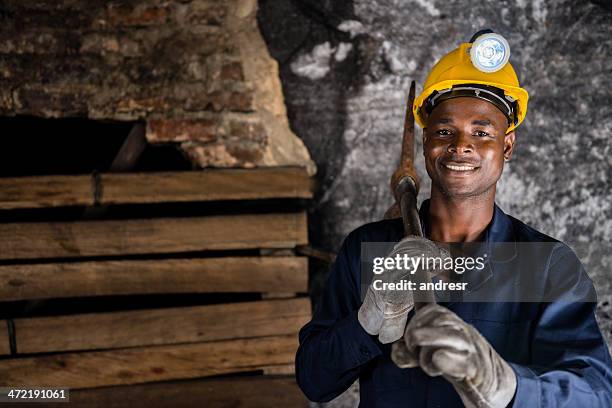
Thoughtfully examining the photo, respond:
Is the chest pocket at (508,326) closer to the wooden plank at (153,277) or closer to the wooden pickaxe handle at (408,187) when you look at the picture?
the wooden pickaxe handle at (408,187)

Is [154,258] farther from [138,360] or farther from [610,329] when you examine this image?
[610,329]

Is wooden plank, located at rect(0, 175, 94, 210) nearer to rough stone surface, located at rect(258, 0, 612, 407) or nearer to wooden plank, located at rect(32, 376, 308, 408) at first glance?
wooden plank, located at rect(32, 376, 308, 408)

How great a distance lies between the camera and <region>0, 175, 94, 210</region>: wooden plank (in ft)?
7.74

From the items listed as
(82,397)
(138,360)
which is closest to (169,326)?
(138,360)

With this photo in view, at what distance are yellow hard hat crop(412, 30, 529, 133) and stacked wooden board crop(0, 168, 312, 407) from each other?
86cm

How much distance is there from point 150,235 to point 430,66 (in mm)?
1262

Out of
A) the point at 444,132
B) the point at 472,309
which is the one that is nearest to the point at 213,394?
the point at 472,309

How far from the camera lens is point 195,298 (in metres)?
2.99

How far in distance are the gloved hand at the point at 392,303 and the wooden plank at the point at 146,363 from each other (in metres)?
1.02

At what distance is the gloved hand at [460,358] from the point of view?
3.78ft

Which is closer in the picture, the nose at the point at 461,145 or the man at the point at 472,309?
the man at the point at 472,309

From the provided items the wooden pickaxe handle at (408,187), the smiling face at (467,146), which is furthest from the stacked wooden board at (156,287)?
the smiling face at (467,146)

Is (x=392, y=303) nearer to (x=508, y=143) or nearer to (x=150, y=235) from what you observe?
(x=508, y=143)

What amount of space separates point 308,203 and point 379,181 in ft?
0.97
